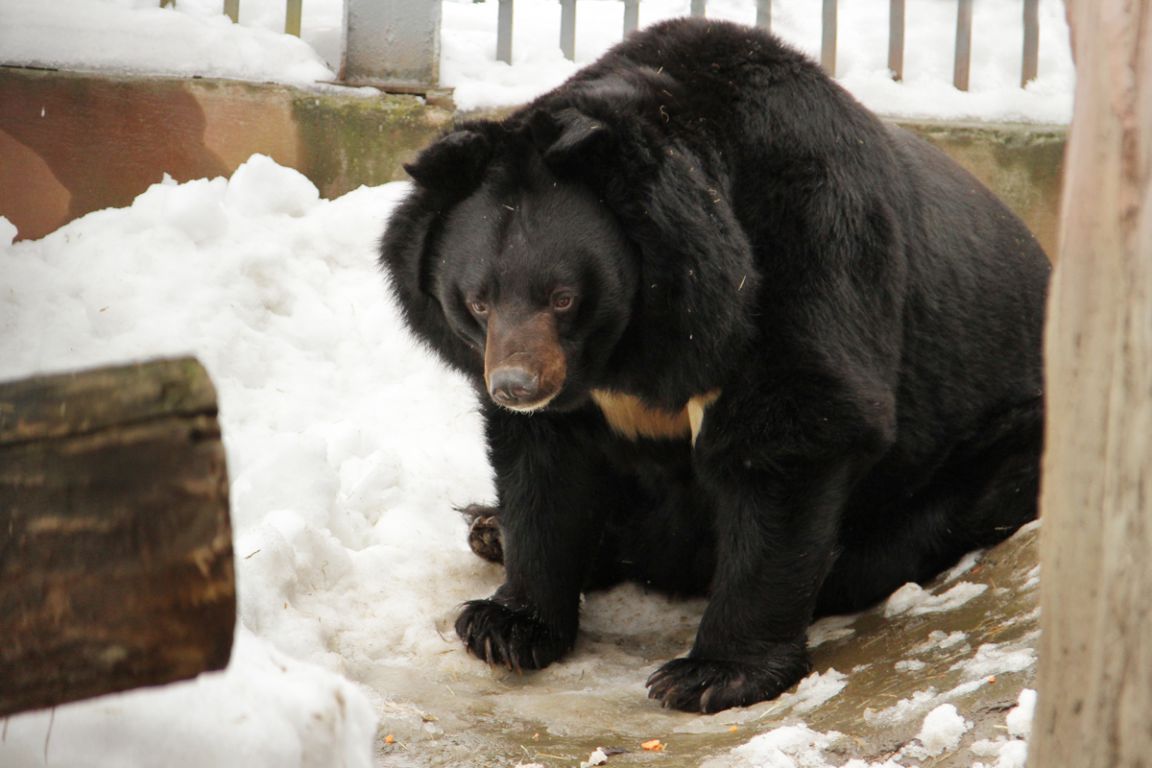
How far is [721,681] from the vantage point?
13.4 ft

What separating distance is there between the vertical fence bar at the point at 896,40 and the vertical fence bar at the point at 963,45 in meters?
0.29

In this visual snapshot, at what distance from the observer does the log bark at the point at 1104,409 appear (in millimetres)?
1877

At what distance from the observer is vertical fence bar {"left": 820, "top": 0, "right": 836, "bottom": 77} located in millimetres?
7359

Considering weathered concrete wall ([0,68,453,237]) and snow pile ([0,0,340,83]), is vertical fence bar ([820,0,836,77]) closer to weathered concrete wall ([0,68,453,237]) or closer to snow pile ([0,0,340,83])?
weathered concrete wall ([0,68,453,237])

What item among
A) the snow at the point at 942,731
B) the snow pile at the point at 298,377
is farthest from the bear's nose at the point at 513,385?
the snow at the point at 942,731

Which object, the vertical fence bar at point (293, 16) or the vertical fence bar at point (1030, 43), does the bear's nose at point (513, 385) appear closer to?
the vertical fence bar at point (293, 16)

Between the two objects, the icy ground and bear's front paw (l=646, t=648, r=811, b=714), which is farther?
bear's front paw (l=646, t=648, r=811, b=714)

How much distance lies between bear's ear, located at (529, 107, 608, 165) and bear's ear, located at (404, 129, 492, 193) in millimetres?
158

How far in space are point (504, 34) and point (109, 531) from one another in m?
5.69

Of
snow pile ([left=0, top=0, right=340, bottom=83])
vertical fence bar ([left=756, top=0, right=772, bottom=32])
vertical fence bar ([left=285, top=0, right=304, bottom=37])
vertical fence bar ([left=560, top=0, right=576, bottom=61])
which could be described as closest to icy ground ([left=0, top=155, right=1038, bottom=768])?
snow pile ([left=0, top=0, right=340, bottom=83])

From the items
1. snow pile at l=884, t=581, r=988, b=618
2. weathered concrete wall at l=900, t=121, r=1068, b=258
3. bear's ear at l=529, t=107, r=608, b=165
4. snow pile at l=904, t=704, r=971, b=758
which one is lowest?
snow pile at l=884, t=581, r=988, b=618

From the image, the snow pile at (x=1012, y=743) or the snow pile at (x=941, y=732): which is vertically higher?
the snow pile at (x=1012, y=743)

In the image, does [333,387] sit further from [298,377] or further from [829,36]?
[829,36]

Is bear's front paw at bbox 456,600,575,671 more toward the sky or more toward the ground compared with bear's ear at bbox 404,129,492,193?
more toward the ground
